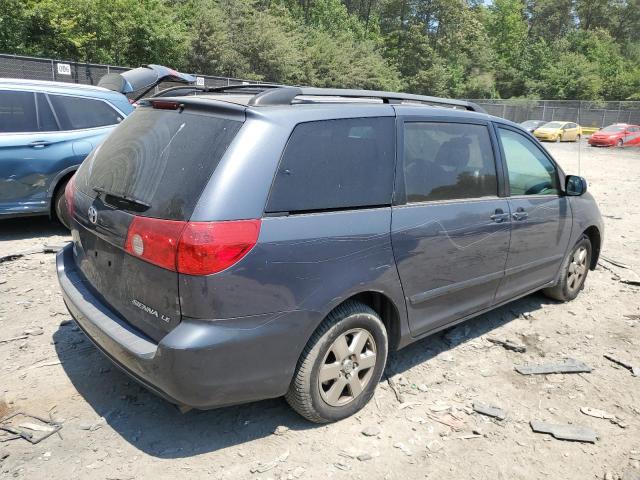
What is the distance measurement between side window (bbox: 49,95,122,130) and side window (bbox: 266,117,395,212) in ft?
15.4

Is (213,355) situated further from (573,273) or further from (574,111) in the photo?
(574,111)

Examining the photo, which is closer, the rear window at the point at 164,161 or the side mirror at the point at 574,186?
the rear window at the point at 164,161

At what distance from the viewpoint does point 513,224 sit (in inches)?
156

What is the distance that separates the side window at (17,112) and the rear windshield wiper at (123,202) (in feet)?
12.8

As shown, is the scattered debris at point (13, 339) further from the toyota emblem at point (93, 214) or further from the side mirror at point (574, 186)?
the side mirror at point (574, 186)

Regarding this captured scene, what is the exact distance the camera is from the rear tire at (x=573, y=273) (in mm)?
4980

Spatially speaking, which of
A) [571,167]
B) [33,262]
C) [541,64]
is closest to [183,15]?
[571,167]

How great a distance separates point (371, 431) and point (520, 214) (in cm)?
207

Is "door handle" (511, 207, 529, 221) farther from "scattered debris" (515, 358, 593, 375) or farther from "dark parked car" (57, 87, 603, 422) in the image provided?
"scattered debris" (515, 358, 593, 375)

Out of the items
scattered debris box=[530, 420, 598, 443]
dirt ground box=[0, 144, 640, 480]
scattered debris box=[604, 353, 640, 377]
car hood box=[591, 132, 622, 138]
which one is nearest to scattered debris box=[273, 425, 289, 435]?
dirt ground box=[0, 144, 640, 480]

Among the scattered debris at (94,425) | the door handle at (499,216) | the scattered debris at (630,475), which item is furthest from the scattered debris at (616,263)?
→ the scattered debris at (94,425)

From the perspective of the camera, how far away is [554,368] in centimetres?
388

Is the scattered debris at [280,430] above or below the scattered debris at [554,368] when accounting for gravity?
above

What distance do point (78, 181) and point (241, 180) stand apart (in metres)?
1.44
